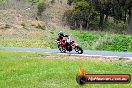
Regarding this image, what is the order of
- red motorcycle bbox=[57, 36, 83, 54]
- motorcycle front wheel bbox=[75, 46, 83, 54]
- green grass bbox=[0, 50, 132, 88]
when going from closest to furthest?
green grass bbox=[0, 50, 132, 88]
motorcycle front wheel bbox=[75, 46, 83, 54]
red motorcycle bbox=[57, 36, 83, 54]

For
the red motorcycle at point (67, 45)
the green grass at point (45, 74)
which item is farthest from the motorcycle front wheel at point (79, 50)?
the green grass at point (45, 74)

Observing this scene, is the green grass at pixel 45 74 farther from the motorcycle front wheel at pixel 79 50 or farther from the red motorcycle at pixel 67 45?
the red motorcycle at pixel 67 45

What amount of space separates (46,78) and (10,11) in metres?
37.9

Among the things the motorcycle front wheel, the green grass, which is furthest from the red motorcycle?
the green grass

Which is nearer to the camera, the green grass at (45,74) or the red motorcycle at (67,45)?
Answer: the green grass at (45,74)

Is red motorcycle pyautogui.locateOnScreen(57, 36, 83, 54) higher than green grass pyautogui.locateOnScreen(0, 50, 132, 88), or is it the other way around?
green grass pyautogui.locateOnScreen(0, 50, 132, 88)

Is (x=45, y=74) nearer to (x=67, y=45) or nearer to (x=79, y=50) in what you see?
(x=79, y=50)

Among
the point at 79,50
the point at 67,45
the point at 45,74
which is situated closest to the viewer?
the point at 45,74

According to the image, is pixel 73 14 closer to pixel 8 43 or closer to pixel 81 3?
pixel 81 3

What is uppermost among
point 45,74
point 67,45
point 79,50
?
point 45,74

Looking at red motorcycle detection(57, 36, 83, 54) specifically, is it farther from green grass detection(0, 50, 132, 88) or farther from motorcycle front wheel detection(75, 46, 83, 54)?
green grass detection(0, 50, 132, 88)

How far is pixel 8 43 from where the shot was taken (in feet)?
133

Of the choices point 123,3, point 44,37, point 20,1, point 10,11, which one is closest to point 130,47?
point 44,37

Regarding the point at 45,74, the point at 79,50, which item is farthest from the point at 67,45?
the point at 45,74
